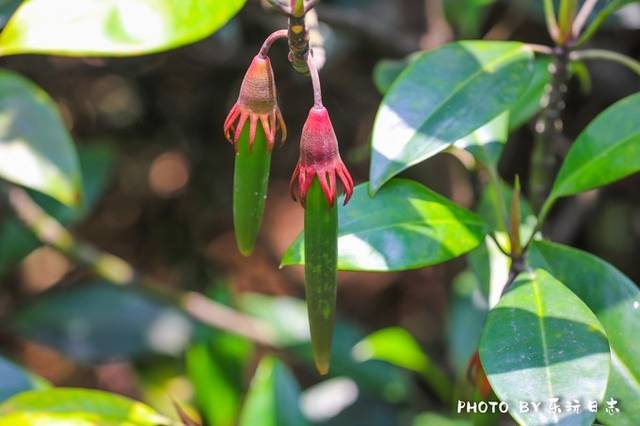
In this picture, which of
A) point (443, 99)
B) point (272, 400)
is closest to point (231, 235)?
Answer: point (272, 400)

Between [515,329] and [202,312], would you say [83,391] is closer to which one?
[515,329]

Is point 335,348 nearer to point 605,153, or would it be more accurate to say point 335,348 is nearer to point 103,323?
point 103,323

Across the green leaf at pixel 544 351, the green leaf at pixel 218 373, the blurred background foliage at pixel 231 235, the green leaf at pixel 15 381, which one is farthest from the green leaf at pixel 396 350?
the green leaf at pixel 544 351

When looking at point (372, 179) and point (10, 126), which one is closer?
point (372, 179)

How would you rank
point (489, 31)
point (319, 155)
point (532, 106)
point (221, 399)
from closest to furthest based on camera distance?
point (319, 155), point (532, 106), point (221, 399), point (489, 31)

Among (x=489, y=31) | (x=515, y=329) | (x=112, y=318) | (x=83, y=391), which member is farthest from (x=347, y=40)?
(x=515, y=329)

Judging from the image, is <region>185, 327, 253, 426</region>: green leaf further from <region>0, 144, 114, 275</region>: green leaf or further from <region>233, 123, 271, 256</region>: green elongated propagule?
<region>233, 123, 271, 256</region>: green elongated propagule
